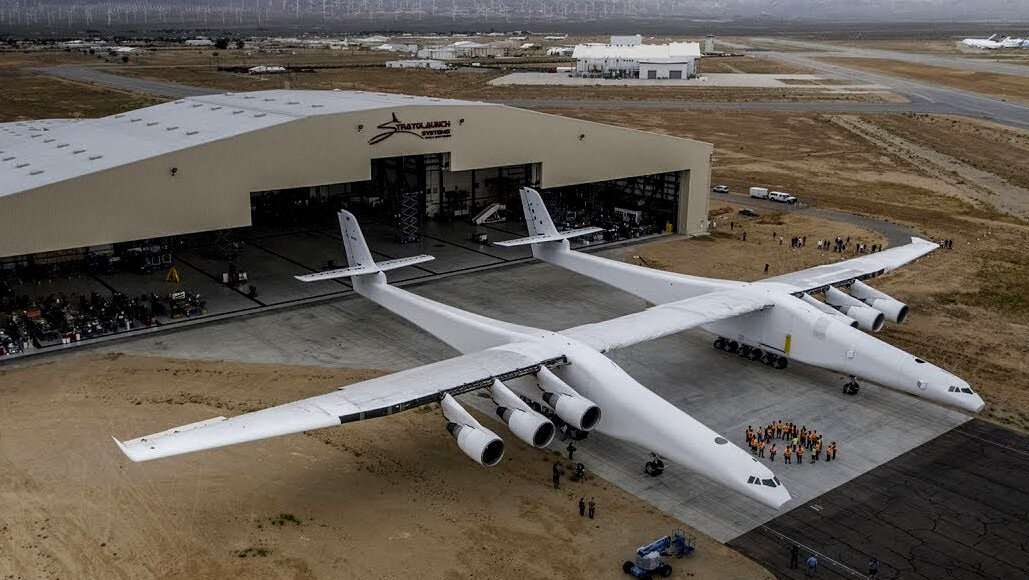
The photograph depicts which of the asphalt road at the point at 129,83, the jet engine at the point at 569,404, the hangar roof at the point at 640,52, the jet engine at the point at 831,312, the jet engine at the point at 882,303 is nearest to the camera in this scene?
the jet engine at the point at 569,404

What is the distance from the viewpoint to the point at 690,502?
27.5 m

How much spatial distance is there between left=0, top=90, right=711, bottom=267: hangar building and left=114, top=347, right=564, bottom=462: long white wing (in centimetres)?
1819

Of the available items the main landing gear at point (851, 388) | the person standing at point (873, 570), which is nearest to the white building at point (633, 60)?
the main landing gear at point (851, 388)

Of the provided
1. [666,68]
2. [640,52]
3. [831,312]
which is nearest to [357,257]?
[831,312]

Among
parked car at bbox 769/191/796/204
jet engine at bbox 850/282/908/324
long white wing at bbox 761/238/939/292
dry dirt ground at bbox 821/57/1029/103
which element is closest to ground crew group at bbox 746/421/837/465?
long white wing at bbox 761/238/939/292

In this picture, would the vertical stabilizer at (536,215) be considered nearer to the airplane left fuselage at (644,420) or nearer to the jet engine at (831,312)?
the jet engine at (831,312)

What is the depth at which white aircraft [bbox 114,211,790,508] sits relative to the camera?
2483 centimetres

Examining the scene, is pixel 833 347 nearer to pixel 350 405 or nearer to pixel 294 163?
pixel 350 405

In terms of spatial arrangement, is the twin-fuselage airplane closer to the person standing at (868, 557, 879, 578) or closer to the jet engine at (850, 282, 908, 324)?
the jet engine at (850, 282, 908, 324)

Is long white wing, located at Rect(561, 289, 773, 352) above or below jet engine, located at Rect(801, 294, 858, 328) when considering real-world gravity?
above

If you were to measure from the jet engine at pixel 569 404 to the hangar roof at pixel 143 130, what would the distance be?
2436 cm

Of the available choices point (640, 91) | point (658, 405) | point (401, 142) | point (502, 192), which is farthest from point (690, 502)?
point (640, 91)

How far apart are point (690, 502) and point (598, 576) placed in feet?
18.0

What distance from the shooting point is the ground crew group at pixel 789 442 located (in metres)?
30.2
